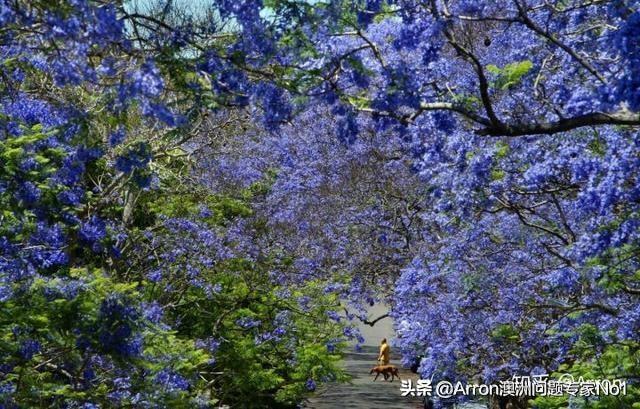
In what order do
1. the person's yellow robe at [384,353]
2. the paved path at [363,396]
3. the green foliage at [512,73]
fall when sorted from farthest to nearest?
1. the person's yellow robe at [384,353]
2. the paved path at [363,396]
3. the green foliage at [512,73]

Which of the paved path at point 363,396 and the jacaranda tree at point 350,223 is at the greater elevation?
the jacaranda tree at point 350,223

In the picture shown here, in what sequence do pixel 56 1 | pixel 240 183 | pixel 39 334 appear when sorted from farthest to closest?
pixel 240 183 < pixel 39 334 < pixel 56 1

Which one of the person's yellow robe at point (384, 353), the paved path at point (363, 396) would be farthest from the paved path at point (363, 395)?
the person's yellow robe at point (384, 353)

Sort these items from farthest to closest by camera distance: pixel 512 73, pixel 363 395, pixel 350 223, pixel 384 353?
pixel 384 353 → pixel 363 395 → pixel 350 223 → pixel 512 73

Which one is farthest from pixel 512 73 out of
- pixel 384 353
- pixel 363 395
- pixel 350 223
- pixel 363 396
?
pixel 384 353

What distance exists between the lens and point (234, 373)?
52.6ft

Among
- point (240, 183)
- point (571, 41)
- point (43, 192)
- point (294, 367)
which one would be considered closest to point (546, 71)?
point (571, 41)

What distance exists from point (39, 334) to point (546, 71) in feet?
17.6


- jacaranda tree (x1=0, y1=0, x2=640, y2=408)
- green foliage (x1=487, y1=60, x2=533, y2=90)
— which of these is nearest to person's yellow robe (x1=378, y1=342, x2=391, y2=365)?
jacaranda tree (x1=0, y1=0, x2=640, y2=408)

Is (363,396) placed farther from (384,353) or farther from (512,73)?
(512,73)

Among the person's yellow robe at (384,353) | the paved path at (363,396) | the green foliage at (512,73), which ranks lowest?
the paved path at (363,396)

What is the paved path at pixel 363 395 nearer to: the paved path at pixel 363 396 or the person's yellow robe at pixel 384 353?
the paved path at pixel 363 396

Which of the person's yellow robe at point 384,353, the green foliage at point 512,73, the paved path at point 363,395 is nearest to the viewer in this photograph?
the green foliage at point 512,73

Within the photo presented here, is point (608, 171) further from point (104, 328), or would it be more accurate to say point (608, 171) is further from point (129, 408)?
point (129, 408)
